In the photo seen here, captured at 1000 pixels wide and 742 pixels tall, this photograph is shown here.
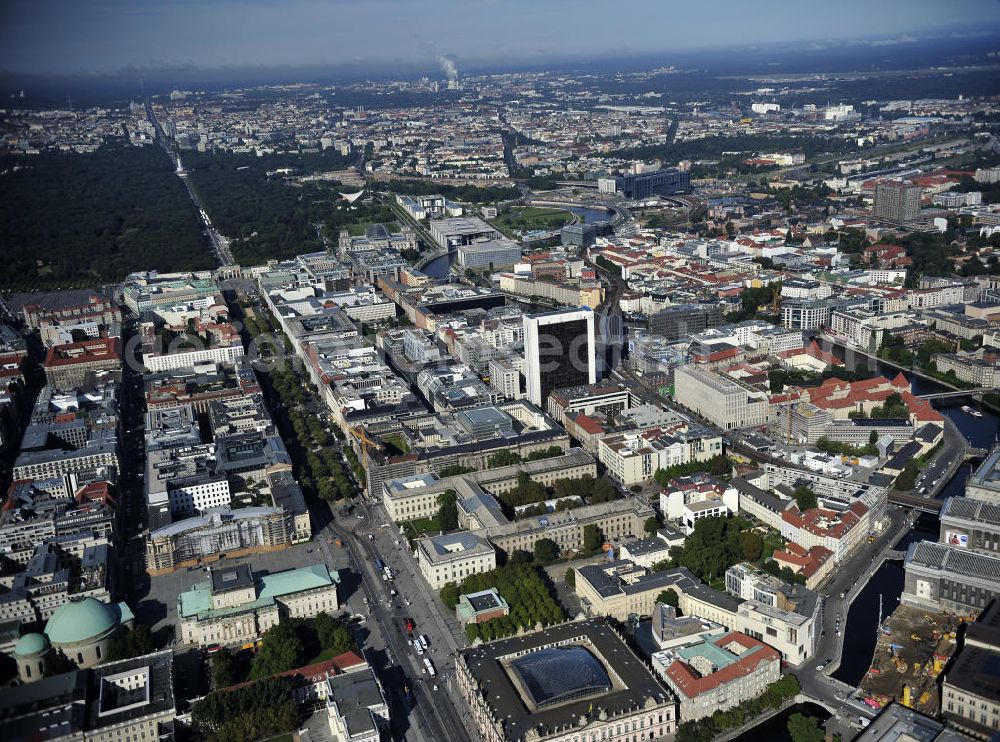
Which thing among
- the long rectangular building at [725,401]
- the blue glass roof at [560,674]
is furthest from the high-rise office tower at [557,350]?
the blue glass roof at [560,674]

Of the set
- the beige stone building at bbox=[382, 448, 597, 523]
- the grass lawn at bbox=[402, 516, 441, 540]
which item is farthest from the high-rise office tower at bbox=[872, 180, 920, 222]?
the grass lawn at bbox=[402, 516, 441, 540]

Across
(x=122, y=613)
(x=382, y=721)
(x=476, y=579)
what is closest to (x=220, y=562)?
(x=122, y=613)

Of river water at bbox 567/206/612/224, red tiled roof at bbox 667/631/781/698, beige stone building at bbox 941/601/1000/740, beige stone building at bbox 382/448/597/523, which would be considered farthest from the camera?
river water at bbox 567/206/612/224

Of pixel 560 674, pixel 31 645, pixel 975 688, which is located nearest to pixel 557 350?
pixel 560 674

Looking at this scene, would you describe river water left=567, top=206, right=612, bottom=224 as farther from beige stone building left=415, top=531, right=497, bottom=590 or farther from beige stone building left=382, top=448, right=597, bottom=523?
beige stone building left=415, top=531, right=497, bottom=590

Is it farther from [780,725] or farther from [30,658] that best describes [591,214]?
[30,658]

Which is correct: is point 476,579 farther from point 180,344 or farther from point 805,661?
point 180,344

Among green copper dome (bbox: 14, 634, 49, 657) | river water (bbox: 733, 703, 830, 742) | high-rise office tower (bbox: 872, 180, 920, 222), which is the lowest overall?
river water (bbox: 733, 703, 830, 742)

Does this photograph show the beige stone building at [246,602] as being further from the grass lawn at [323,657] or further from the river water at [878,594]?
the river water at [878,594]
